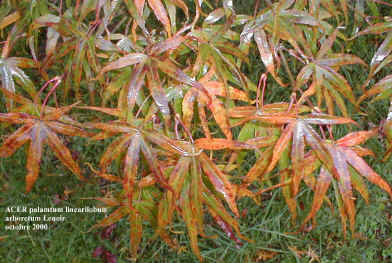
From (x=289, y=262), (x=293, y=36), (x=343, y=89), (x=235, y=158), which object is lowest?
(x=289, y=262)

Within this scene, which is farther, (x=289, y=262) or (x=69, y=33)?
(x=289, y=262)

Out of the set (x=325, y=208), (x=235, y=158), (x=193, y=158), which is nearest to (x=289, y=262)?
(x=325, y=208)

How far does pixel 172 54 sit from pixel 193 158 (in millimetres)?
226

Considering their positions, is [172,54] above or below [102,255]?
above

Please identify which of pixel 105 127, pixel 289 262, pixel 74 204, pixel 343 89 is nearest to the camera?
pixel 105 127

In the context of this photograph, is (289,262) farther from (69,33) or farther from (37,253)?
(69,33)

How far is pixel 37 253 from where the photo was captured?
171cm

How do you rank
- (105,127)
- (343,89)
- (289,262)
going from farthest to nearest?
(289,262), (343,89), (105,127)

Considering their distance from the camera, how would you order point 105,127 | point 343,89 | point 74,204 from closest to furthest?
point 105,127, point 343,89, point 74,204

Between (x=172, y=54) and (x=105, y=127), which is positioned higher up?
(x=172, y=54)

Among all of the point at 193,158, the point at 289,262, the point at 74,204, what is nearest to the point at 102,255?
the point at 74,204

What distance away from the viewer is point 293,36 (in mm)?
855

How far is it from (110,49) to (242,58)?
277 mm

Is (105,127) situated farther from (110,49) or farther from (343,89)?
(343,89)
